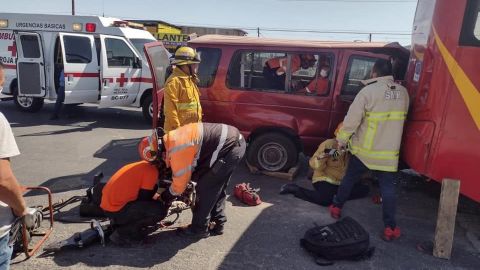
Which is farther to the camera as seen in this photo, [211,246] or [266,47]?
[266,47]

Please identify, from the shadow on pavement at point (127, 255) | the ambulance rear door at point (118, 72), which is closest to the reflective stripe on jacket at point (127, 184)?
the shadow on pavement at point (127, 255)

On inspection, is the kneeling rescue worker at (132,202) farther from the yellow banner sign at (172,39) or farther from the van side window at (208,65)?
the yellow banner sign at (172,39)

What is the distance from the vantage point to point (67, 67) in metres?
8.66

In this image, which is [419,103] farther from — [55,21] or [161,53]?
[55,21]

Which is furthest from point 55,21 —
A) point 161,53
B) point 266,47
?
point 266,47

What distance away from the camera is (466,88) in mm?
3416

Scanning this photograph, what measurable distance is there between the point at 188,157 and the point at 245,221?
51.7 inches

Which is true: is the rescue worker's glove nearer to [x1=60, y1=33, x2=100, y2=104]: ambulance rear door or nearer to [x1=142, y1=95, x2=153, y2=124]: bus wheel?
[x1=142, y1=95, x2=153, y2=124]: bus wheel

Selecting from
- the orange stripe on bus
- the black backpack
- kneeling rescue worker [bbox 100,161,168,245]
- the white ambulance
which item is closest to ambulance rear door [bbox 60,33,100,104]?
the white ambulance

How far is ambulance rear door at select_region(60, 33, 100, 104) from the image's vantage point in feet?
28.6

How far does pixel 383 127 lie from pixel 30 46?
8.45 meters

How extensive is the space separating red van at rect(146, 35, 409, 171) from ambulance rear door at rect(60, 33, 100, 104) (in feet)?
12.1

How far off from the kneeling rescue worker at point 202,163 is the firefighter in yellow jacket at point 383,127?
122 cm

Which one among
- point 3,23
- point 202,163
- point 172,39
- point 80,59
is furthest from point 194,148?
point 172,39
